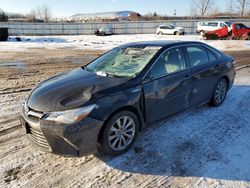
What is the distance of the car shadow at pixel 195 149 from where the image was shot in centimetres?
344

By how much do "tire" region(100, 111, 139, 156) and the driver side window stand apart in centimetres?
84

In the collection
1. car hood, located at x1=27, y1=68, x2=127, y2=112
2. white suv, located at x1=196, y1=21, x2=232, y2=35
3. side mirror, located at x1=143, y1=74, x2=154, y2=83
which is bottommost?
car hood, located at x1=27, y1=68, x2=127, y2=112

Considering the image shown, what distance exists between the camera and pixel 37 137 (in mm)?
3512

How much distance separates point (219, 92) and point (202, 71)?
2.96 ft

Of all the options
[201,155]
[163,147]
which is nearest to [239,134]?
[201,155]

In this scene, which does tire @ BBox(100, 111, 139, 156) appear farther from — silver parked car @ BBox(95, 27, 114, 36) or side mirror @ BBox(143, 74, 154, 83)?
silver parked car @ BBox(95, 27, 114, 36)

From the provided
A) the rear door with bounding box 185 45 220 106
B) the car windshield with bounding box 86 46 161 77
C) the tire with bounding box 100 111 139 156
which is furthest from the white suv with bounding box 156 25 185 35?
the tire with bounding box 100 111 139 156

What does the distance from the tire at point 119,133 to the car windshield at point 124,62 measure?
0.71 meters

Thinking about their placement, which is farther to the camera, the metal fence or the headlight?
the metal fence

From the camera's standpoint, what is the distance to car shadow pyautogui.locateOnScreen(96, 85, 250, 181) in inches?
135

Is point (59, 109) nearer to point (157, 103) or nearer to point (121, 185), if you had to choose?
point (121, 185)

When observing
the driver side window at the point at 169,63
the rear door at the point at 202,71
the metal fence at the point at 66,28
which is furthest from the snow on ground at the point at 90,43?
the driver side window at the point at 169,63

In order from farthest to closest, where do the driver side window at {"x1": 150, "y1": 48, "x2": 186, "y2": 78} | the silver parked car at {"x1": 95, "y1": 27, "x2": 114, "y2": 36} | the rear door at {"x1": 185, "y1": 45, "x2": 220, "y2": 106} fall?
the silver parked car at {"x1": 95, "y1": 27, "x2": 114, "y2": 36} → the rear door at {"x1": 185, "y1": 45, "x2": 220, "y2": 106} → the driver side window at {"x1": 150, "y1": 48, "x2": 186, "y2": 78}

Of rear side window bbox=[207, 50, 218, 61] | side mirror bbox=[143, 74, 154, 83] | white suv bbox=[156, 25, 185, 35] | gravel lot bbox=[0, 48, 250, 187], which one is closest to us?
gravel lot bbox=[0, 48, 250, 187]
